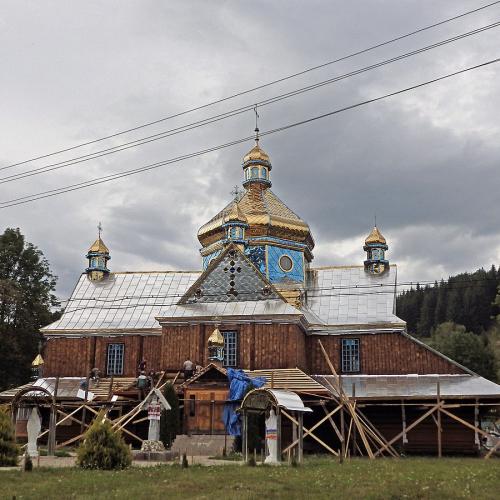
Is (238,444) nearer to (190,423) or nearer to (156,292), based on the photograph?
(190,423)

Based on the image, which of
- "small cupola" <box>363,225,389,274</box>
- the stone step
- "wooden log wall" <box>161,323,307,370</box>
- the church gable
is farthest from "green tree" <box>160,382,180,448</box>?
"small cupola" <box>363,225,389,274</box>

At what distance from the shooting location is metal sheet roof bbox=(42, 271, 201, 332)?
3453 cm

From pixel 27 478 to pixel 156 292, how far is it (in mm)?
21060

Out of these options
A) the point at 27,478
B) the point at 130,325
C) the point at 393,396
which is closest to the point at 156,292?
the point at 130,325

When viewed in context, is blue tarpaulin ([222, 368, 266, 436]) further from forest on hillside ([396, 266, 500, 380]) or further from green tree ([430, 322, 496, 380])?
forest on hillside ([396, 266, 500, 380])

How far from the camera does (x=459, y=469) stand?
17.8 metres

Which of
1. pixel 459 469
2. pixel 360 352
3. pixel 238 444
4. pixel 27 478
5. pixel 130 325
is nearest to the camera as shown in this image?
pixel 27 478

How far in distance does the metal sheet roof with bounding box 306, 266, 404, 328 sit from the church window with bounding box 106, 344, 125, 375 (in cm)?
866

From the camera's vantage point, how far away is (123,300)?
3612cm

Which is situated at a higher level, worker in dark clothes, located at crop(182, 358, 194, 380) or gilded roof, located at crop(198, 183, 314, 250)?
gilded roof, located at crop(198, 183, 314, 250)

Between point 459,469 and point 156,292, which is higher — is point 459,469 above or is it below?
below

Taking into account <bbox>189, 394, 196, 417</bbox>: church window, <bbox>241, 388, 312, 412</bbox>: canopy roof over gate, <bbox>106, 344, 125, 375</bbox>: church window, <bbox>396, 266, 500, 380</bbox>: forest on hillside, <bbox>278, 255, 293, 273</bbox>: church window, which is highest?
<bbox>396, 266, 500, 380</bbox>: forest on hillside

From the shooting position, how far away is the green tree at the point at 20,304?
40.8m

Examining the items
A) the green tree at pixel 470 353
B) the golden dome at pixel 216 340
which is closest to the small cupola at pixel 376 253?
the golden dome at pixel 216 340
